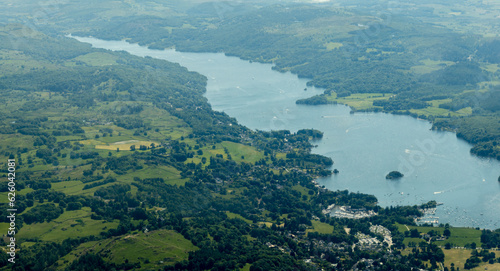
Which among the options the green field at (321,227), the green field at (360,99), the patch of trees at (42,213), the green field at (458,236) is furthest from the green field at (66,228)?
the green field at (360,99)

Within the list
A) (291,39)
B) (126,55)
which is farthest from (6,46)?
(291,39)

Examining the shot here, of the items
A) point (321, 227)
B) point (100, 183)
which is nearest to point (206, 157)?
point (100, 183)

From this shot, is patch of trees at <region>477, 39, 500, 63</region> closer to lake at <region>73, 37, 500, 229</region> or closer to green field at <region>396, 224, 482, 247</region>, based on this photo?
lake at <region>73, 37, 500, 229</region>

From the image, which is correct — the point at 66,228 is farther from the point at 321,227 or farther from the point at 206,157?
the point at 206,157

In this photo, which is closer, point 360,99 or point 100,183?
point 100,183

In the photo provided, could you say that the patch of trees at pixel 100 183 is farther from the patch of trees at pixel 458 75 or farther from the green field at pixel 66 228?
the patch of trees at pixel 458 75

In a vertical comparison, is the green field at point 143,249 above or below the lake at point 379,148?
below
